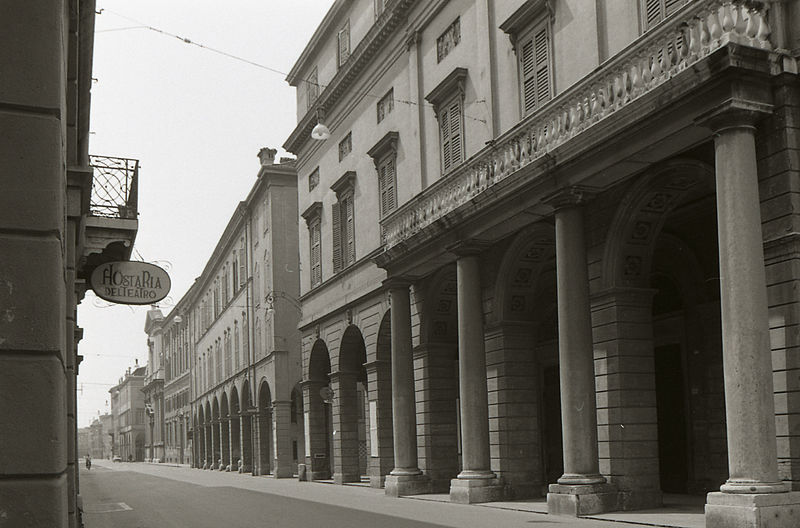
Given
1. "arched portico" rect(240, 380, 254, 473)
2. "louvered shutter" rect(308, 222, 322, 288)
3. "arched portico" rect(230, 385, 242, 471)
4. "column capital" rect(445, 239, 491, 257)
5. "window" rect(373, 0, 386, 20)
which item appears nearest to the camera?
"column capital" rect(445, 239, 491, 257)

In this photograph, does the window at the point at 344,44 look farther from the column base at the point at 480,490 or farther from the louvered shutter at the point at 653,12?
the louvered shutter at the point at 653,12

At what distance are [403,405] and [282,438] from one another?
1992 centimetres

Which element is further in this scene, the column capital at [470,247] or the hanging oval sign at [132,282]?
the column capital at [470,247]

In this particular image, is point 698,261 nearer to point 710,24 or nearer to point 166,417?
point 710,24

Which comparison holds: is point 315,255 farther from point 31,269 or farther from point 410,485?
point 31,269

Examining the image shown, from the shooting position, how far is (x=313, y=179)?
3569 cm

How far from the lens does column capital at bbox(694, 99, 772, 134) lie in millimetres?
12422

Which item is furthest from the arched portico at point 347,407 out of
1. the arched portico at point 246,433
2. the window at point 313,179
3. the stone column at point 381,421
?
the arched portico at point 246,433

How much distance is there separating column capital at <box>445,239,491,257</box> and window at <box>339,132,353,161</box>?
11862 millimetres

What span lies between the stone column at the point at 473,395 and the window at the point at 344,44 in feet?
44.5

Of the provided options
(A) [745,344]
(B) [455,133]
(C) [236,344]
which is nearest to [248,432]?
(C) [236,344]

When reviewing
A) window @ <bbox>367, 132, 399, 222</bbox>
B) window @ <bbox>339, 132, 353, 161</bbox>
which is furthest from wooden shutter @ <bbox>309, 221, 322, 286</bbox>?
window @ <bbox>367, 132, 399, 222</bbox>

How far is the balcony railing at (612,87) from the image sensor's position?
12617mm

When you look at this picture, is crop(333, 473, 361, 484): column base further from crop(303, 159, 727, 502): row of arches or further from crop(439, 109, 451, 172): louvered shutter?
crop(439, 109, 451, 172): louvered shutter
